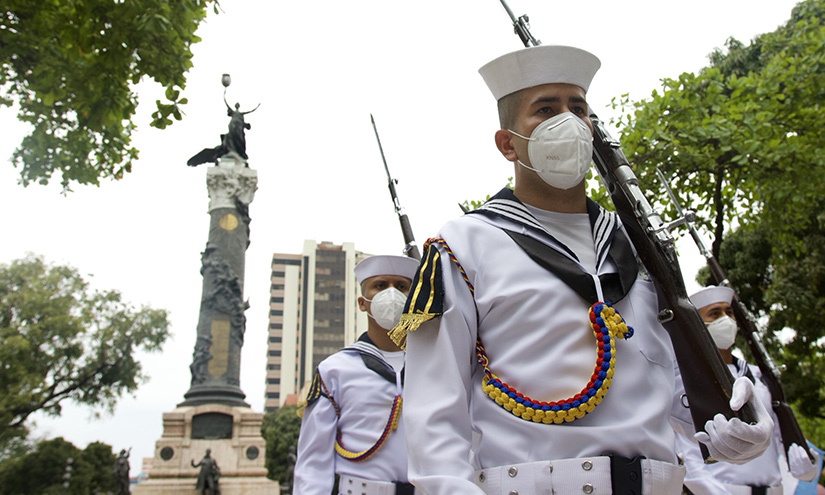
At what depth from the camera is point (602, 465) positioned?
1.83m

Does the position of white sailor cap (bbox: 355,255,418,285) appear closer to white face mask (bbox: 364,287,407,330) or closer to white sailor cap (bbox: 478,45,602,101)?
white face mask (bbox: 364,287,407,330)

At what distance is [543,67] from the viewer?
2.34m

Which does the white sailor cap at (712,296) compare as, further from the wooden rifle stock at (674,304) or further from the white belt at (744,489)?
the wooden rifle stock at (674,304)

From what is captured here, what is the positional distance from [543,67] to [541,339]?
893 millimetres

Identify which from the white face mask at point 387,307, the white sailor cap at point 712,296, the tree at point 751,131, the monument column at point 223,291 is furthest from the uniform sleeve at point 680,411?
the monument column at point 223,291

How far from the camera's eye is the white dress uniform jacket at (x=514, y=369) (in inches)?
74.1

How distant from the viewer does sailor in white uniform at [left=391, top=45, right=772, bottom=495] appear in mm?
1876

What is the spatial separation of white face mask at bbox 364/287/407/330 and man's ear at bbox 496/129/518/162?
2.62 metres

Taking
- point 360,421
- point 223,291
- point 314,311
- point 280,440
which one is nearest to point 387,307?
point 360,421

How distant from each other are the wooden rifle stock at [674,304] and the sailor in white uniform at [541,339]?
0.17ft

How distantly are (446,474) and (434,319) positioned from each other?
45 cm

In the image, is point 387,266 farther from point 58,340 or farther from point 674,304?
point 58,340

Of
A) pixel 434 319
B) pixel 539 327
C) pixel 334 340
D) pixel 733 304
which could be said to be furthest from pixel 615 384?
pixel 334 340

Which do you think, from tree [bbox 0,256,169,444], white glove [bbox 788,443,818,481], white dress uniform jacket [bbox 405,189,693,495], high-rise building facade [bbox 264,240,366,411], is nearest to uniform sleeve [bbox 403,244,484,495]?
white dress uniform jacket [bbox 405,189,693,495]
